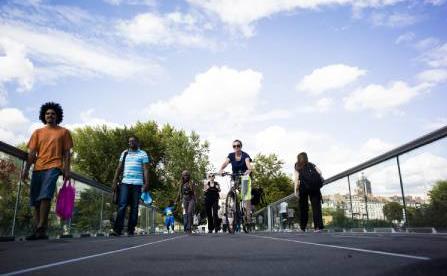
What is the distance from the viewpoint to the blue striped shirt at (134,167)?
9.01m

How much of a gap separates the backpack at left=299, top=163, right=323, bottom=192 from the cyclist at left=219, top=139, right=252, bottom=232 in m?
1.15

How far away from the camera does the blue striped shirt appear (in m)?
9.01

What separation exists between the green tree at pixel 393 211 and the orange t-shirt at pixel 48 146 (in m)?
5.44

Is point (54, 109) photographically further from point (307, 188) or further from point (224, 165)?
point (307, 188)

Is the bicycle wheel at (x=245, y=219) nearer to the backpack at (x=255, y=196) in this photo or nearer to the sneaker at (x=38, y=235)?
the backpack at (x=255, y=196)

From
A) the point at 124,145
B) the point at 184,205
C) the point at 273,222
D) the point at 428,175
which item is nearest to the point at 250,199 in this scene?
the point at 184,205

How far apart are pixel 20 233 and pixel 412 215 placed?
593cm

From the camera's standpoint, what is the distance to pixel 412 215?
7.10 metres

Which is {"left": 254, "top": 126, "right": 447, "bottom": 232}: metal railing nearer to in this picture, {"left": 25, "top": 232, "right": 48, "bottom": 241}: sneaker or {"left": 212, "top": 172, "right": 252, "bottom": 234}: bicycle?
{"left": 212, "top": 172, "right": 252, "bottom": 234}: bicycle

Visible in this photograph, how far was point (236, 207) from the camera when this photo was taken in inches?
407

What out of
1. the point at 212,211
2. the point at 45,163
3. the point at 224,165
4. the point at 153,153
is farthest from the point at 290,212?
the point at 153,153

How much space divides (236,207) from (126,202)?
261 centimetres

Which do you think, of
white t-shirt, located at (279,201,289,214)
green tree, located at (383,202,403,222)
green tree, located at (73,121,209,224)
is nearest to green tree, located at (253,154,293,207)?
green tree, located at (73,121,209,224)

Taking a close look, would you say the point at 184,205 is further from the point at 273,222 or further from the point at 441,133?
the point at 273,222
